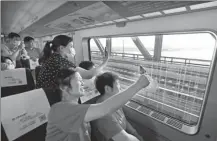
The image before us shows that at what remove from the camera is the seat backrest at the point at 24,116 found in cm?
97

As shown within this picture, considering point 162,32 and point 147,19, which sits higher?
point 147,19

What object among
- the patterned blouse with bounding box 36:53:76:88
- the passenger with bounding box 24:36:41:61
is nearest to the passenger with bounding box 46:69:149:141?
the patterned blouse with bounding box 36:53:76:88

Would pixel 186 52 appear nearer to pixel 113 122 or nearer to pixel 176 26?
pixel 176 26

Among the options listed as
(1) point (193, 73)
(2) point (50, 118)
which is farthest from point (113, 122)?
(1) point (193, 73)

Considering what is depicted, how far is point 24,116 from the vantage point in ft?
3.52

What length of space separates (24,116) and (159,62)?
1563 millimetres

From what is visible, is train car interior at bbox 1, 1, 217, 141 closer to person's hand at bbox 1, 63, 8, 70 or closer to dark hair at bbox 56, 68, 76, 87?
person's hand at bbox 1, 63, 8, 70

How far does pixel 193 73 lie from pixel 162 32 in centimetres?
57

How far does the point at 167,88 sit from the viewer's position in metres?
1.62

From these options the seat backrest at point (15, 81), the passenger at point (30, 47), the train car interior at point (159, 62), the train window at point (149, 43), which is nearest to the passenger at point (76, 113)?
the train car interior at point (159, 62)

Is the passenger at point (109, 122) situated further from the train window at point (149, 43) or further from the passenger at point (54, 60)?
the train window at point (149, 43)

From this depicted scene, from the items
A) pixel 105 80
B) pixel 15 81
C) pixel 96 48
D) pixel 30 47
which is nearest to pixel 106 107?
pixel 105 80

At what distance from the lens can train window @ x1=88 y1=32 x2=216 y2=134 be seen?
4.22ft

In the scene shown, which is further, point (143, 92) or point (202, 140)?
point (143, 92)
